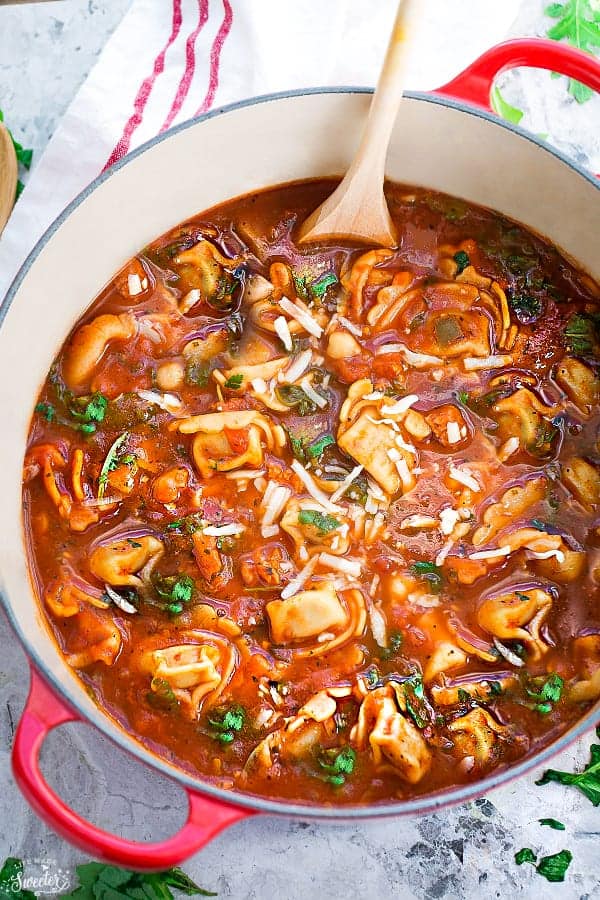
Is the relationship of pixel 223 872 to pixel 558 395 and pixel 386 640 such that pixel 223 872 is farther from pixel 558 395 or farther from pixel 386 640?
pixel 558 395

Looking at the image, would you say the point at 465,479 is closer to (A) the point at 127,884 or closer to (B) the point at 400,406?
(B) the point at 400,406

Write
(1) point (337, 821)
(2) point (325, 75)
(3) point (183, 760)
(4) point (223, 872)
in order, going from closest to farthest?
(1) point (337, 821)
(3) point (183, 760)
(4) point (223, 872)
(2) point (325, 75)

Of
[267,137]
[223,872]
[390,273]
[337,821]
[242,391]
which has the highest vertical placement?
[267,137]

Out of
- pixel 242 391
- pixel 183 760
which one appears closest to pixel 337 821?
pixel 183 760

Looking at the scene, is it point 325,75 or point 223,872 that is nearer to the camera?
point 223,872

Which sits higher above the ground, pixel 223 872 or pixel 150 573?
pixel 150 573

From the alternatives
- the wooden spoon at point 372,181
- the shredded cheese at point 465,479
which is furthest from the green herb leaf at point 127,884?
the wooden spoon at point 372,181

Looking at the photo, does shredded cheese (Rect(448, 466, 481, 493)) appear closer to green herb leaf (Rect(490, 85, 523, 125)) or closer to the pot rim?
the pot rim

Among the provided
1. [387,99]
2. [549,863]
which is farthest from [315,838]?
[387,99]
